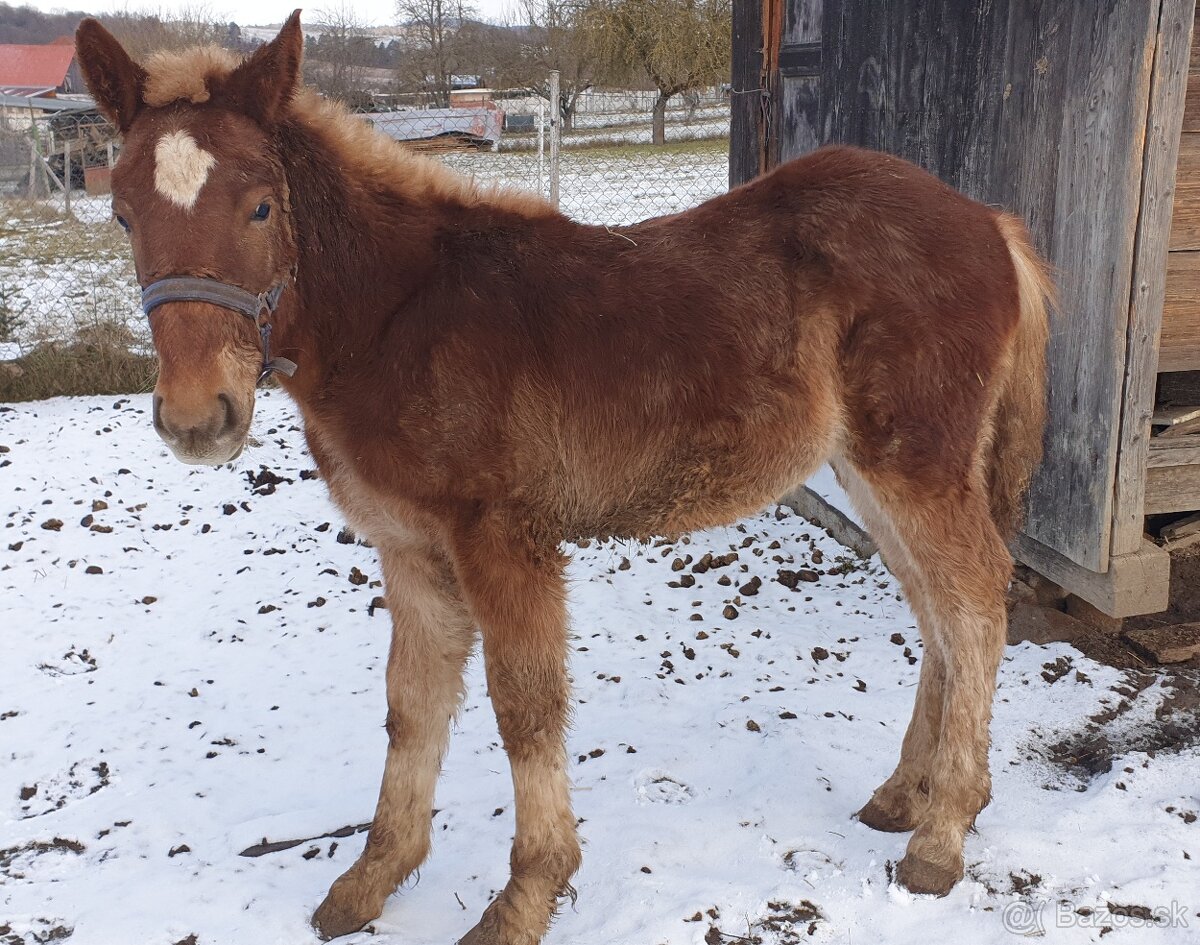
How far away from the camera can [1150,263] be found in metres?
3.74

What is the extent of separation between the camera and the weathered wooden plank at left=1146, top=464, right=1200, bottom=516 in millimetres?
4281

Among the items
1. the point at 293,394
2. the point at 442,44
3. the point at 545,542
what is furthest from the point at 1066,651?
the point at 442,44

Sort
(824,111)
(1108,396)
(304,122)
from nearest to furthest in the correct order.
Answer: (304,122)
(1108,396)
(824,111)

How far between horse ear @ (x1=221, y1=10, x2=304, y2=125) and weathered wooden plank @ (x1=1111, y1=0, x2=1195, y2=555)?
3.16 metres

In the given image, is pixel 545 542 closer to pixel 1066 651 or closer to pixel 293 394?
pixel 293 394

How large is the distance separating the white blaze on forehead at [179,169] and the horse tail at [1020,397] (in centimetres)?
240

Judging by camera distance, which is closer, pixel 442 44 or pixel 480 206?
pixel 480 206

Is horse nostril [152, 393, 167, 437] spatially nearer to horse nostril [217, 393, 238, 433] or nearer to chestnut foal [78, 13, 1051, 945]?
chestnut foal [78, 13, 1051, 945]

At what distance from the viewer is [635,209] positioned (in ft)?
35.6

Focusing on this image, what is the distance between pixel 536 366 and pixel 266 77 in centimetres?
100

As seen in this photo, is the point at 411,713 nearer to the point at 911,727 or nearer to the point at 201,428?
the point at 201,428

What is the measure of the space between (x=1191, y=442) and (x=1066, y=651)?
1140mm

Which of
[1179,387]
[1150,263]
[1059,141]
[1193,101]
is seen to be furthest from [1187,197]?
[1179,387]

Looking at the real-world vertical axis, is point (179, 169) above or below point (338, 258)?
above
